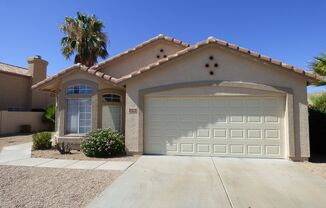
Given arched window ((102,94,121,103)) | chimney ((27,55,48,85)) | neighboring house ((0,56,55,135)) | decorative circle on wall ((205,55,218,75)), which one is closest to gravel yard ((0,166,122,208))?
arched window ((102,94,121,103))

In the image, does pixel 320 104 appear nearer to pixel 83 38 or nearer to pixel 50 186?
pixel 50 186

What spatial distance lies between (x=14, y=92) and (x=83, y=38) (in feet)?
31.4

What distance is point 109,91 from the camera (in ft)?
40.2

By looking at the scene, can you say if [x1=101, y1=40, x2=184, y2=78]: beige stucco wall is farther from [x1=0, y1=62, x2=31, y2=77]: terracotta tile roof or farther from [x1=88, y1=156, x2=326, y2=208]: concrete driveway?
[x1=0, y1=62, x2=31, y2=77]: terracotta tile roof

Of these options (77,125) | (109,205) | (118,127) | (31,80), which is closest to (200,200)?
(109,205)

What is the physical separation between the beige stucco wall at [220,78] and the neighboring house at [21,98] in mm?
16168

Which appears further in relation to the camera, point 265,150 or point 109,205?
point 265,150

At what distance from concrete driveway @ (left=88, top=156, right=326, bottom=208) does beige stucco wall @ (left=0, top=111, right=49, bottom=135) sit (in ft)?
57.5

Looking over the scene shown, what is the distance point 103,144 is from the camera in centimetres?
1058

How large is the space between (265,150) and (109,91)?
8.12 meters

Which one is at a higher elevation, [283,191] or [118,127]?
[118,127]

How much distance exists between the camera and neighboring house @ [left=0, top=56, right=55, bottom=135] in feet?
70.6

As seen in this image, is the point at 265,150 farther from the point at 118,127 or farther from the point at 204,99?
the point at 118,127

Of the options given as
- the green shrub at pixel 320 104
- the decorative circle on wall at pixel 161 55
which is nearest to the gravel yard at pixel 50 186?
the decorative circle on wall at pixel 161 55
